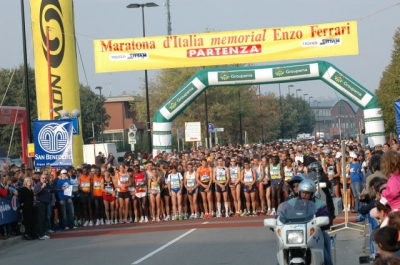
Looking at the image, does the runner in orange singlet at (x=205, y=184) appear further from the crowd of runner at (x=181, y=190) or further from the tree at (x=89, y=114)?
the tree at (x=89, y=114)

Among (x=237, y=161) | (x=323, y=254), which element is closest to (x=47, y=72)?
(x=237, y=161)

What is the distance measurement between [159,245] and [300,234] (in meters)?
8.40

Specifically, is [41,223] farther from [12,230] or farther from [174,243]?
[174,243]

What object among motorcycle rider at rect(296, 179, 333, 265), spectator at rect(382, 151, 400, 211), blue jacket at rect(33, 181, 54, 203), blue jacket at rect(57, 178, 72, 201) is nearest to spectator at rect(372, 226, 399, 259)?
spectator at rect(382, 151, 400, 211)

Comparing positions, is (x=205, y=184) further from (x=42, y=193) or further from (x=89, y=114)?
(x=89, y=114)

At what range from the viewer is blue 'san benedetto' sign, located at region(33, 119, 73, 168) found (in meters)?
27.3

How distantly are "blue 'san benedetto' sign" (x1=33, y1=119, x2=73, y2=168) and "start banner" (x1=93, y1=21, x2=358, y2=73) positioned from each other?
6962 mm

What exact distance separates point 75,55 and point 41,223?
14.7 metres

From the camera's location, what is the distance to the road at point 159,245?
15.9 meters

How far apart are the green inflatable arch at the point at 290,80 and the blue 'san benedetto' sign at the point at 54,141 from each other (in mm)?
10618

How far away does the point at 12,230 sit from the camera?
74.9 feet

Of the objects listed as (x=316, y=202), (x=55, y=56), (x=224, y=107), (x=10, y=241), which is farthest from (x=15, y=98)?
(x=316, y=202)

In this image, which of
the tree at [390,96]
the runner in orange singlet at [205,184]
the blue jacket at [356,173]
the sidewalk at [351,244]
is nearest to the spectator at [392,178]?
the sidewalk at [351,244]

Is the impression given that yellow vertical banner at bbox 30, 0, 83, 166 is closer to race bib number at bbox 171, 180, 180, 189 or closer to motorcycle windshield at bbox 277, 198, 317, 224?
race bib number at bbox 171, 180, 180, 189
